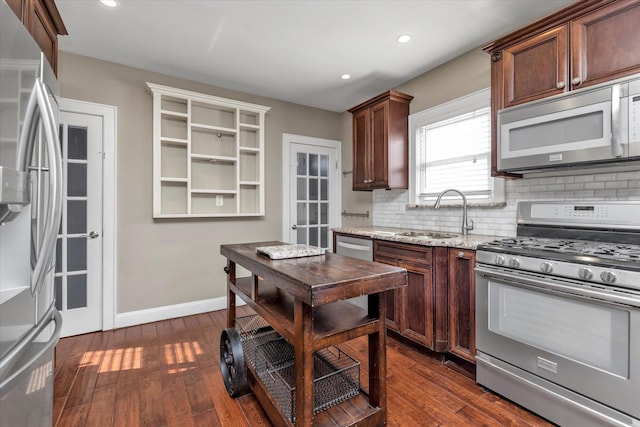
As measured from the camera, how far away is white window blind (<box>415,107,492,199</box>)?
2.74 metres

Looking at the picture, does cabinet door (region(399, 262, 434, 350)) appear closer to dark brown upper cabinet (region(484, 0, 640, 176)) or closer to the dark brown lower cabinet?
the dark brown lower cabinet

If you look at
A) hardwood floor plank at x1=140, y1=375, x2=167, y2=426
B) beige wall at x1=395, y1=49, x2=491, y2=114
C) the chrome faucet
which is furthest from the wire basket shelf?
beige wall at x1=395, y1=49, x2=491, y2=114

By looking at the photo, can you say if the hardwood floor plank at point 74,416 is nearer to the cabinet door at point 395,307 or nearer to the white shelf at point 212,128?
the cabinet door at point 395,307

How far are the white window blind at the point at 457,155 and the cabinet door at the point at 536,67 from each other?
1.65ft

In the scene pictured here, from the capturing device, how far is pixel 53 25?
6.38 ft

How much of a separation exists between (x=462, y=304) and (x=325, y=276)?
4.49 feet

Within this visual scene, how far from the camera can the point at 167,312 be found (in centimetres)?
325

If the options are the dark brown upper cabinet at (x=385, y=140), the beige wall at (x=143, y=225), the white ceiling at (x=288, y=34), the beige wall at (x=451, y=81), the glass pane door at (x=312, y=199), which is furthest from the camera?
the glass pane door at (x=312, y=199)

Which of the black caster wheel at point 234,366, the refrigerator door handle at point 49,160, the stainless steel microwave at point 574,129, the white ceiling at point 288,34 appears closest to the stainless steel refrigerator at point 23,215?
the refrigerator door handle at point 49,160

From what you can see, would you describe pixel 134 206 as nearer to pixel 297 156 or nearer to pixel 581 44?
pixel 297 156

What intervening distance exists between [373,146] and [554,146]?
181cm

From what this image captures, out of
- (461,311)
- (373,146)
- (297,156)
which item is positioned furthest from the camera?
(297,156)

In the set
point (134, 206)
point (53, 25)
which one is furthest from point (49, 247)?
point (134, 206)

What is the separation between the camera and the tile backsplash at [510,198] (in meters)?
1.94
